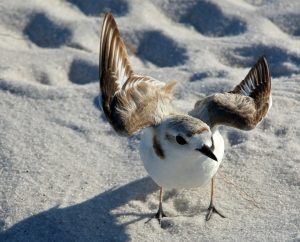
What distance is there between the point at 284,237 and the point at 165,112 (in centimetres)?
110

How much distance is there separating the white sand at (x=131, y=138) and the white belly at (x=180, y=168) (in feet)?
0.86

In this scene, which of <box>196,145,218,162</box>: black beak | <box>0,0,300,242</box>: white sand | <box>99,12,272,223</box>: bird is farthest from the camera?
<box>0,0,300,242</box>: white sand

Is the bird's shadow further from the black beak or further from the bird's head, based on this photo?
the black beak

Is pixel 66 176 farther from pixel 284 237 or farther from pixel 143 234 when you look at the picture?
pixel 284 237

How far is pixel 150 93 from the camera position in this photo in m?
5.16

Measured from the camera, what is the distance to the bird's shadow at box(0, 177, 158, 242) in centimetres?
461

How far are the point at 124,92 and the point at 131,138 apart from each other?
51 centimetres

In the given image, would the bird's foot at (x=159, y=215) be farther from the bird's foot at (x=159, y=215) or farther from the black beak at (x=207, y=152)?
the black beak at (x=207, y=152)

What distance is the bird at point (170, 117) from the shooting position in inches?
175

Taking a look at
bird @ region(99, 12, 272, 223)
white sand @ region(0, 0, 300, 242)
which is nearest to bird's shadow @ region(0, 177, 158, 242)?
white sand @ region(0, 0, 300, 242)

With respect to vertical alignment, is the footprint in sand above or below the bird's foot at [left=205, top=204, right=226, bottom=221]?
below

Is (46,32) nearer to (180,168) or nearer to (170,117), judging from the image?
(170,117)

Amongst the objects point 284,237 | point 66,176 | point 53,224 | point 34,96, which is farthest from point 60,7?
point 284,237

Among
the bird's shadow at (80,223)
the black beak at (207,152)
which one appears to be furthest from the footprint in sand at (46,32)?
the black beak at (207,152)
